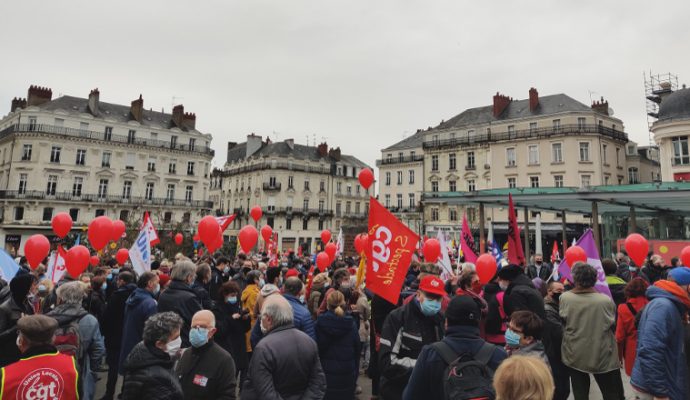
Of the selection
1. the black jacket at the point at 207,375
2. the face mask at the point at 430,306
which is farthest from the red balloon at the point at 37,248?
the face mask at the point at 430,306

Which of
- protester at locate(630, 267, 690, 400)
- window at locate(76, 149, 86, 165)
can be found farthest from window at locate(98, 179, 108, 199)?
protester at locate(630, 267, 690, 400)

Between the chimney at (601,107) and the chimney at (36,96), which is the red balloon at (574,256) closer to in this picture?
the chimney at (601,107)

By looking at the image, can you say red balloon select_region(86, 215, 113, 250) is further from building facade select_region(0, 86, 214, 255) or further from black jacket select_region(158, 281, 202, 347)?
building facade select_region(0, 86, 214, 255)

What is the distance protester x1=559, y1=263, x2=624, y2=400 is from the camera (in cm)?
451

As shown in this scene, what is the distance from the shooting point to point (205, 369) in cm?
345

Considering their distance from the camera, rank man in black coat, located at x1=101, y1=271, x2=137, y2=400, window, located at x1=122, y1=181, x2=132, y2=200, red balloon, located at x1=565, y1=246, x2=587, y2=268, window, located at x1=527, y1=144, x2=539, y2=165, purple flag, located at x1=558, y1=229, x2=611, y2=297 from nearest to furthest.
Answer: man in black coat, located at x1=101, y1=271, x2=137, y2=400 → purple flag, located at x1=558, y1=229, x2=611, y2=297 → red balloon, located at x1=565, y1=246, x2=587, y2=268 → window, located at x1=527, y1=144, x2=539, y2=165 → window, located at x1=122, y1=181, x2=132, y2=200

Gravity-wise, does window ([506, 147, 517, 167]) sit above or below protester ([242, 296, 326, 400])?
above

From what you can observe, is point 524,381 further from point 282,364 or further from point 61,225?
point 61,225

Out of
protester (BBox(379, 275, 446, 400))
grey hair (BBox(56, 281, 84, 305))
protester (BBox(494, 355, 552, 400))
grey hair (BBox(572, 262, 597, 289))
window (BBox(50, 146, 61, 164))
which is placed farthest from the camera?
window (BBox(50, 146, 61, 164))

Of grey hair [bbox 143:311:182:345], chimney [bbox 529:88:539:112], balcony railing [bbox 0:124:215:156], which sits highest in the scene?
chimney [bbox 529:88:539:112]

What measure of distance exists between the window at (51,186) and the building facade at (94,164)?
0.09m

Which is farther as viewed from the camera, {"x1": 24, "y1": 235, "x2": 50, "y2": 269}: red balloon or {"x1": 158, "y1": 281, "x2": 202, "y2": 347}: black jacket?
{"x1": 24, "y1": 235, "x2": 50, "y2": 269}: red balloon

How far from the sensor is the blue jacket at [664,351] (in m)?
3.74

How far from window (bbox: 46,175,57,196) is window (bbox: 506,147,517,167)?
154 feet
